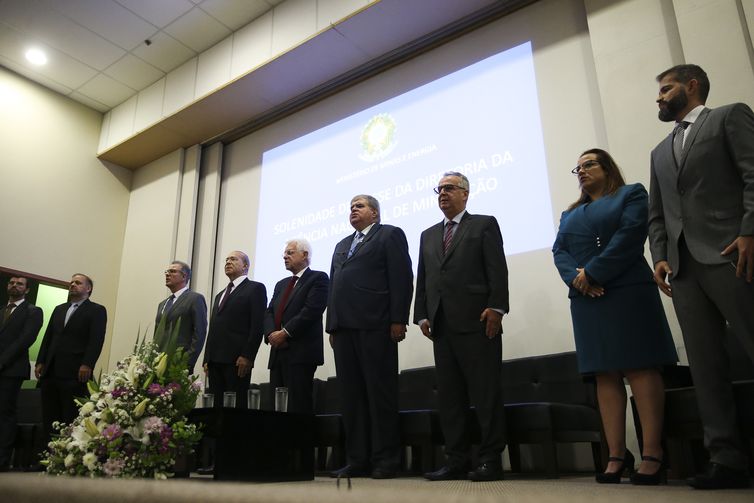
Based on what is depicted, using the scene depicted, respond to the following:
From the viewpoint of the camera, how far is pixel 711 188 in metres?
1.95

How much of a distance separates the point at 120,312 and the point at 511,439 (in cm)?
513

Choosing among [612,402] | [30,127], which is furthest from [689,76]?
[30,127]

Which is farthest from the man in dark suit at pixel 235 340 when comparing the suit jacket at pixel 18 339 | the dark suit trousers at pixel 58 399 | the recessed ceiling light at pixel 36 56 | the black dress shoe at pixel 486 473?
the recessed ceiling light at pixel 36 56

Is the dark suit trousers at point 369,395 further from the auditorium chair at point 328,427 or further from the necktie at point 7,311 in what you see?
the necktie at point 7,311

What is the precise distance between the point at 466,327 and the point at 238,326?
5.87 feet

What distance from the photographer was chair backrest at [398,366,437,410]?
3623 mm

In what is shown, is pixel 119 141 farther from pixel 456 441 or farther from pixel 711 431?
pixel 711 431

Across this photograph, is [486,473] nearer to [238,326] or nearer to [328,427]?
[328,427]

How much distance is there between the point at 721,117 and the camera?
78.2 inches

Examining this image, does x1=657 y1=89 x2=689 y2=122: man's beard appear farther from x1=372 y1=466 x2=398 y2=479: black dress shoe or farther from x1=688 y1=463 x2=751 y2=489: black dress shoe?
x1=372 y1=466 x2=398 y2=479: black dress shoe

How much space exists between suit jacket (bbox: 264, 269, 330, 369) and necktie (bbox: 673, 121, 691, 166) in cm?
201

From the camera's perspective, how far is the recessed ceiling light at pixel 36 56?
19.5 feet

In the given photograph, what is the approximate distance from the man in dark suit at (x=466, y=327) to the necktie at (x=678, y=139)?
83cm

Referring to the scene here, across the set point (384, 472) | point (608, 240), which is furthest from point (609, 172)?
point (384, 472)
